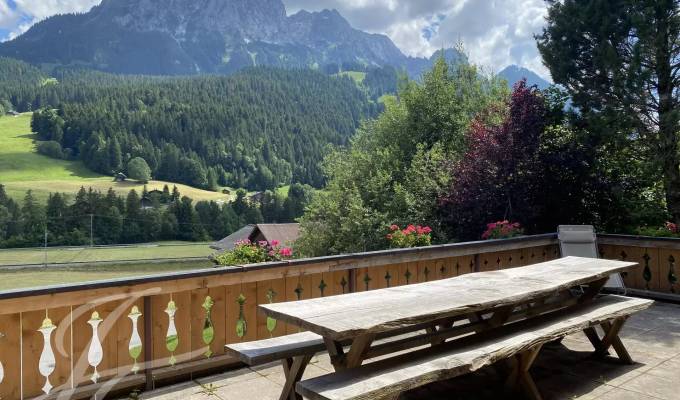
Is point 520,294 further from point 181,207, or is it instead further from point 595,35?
point 181,207

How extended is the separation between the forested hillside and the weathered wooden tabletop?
109562 millimetres

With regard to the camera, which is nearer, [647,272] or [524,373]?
[524,373]

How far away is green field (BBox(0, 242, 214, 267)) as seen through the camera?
255ft

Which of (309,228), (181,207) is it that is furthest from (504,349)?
(181,207)

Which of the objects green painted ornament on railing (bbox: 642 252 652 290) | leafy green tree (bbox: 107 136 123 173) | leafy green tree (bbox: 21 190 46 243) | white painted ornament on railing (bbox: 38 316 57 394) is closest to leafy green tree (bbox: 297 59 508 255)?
green painted ornament on railing (bbox: 642 252 652 290)

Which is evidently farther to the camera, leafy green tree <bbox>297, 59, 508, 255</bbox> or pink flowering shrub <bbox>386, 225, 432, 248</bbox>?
leafy green tree <bbox>297, 59, 508, 255</bbox>

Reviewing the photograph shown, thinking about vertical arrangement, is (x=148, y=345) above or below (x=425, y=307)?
below

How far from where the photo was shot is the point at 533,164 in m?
9.62

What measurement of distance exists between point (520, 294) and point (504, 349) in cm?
51

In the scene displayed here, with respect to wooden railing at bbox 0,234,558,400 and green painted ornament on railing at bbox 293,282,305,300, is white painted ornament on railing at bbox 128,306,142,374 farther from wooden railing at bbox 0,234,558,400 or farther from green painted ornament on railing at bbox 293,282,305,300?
green painted ornament on railing at bbox 293,282,305,300

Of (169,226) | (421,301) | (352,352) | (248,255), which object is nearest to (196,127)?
(169,226)

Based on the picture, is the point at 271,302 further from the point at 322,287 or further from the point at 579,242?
the point at 579,242

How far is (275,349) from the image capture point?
3.10m

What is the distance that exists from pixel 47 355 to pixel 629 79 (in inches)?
380
